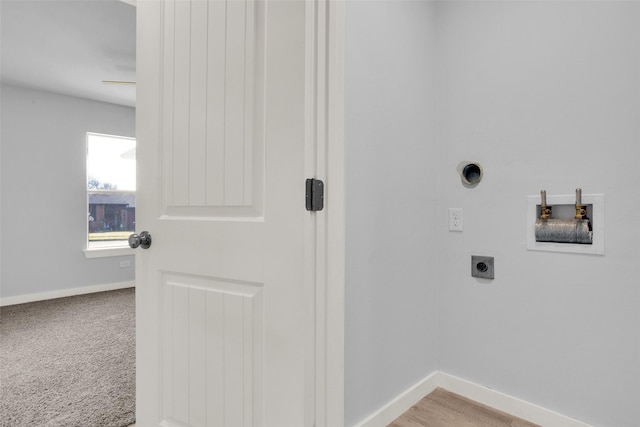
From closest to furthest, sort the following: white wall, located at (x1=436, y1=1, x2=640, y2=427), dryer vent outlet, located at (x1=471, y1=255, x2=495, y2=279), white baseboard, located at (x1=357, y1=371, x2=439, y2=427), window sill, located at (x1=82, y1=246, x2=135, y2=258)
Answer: white wall, located at (x1=436, y1=1, x2=640, y2=427) → white baseboard, located at (x1=357, y1=371, x2=439, y2=427) → dryer vent outlet, located at (x1=471, y1=255, x2=495, y2=279) → window sill, located at (x1=82, y1=246, x2=135, y2=258)

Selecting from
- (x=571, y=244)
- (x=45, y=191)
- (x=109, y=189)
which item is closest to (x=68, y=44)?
(x=45, y=191)

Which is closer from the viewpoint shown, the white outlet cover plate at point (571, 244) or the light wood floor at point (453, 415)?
the white outlet cover plate at point (571, 244)

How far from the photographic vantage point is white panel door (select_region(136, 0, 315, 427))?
104cm

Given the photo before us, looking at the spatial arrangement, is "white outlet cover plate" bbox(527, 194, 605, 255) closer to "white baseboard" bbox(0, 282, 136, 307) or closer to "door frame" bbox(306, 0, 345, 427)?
"door frame" bbox(306, 0, 345, 427)

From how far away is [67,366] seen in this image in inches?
87.7

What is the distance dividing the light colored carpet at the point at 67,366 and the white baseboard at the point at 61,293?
0.17 meters

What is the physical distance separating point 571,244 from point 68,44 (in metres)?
3.92

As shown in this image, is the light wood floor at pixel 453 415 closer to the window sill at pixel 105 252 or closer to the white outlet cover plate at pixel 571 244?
the white outlet cover plate at pixel 571 244

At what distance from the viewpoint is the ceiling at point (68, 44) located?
8.12 feet

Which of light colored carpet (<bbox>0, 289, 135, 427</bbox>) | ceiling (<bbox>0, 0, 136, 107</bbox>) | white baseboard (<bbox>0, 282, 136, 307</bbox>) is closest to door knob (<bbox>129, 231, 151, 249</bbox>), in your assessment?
light colored carpet (<bbox>0, 289, 135, 427</bbox>)

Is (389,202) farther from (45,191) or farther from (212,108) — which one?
(45,191)

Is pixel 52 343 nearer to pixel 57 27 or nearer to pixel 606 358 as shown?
pixel 57 27

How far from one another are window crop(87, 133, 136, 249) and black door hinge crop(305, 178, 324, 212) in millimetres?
4133

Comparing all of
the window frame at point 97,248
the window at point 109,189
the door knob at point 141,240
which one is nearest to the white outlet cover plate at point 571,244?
the door knob at point 141,240
